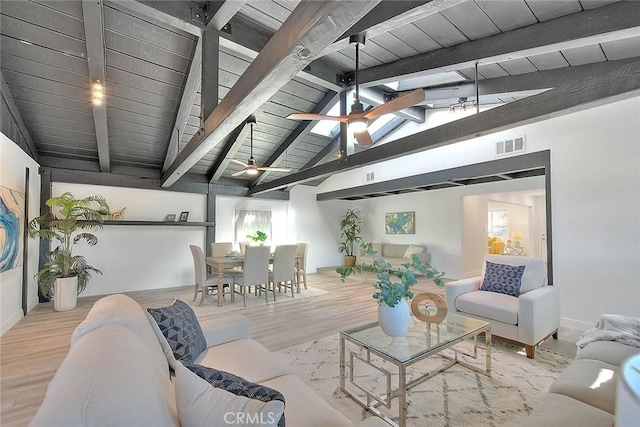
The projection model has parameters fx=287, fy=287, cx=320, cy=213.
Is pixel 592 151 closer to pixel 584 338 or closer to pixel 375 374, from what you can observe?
pixel 584 338

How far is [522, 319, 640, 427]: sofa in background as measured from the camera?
1.27 meters

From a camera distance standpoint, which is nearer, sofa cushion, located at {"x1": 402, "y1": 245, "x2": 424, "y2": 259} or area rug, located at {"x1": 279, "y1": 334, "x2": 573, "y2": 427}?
area rug, located at {"x1": 279, "y1": 334, "x2": 573, "y2": 427}

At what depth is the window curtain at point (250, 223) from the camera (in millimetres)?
7406

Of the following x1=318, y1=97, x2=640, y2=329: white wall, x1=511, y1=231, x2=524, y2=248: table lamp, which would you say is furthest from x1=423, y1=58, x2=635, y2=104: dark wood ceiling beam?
x1=511, y1=231, x2=524, y2=248: table lamp

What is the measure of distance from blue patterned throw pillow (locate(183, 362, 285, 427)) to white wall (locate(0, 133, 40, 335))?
4.08 m

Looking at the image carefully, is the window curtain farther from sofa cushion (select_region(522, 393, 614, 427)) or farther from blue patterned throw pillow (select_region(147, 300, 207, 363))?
sofa cushion (select_region(522, 393, 614, 427))

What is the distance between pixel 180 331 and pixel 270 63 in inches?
69.7

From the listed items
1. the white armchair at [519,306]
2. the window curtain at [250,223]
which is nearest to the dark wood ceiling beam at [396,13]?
the white armchair at [519,306]

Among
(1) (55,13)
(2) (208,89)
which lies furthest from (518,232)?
(1) (55,13)

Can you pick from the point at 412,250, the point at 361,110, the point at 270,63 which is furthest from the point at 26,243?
the point at 412,250

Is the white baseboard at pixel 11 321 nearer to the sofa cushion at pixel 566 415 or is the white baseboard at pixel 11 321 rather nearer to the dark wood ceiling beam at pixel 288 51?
the dark wood ceiling beam at pixel 288 51

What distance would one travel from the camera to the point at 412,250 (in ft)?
25.0

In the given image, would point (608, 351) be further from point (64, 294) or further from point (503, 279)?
point (64, 294)

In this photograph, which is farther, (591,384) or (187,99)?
(187,99)
